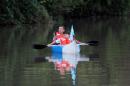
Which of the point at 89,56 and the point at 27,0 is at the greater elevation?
the point at 27,0

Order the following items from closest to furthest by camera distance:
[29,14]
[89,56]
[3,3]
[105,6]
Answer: [89,56] < [3,3] < [29,14] < [105,6]

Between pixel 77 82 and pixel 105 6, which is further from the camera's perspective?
pixel 105 6

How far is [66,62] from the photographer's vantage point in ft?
67.4

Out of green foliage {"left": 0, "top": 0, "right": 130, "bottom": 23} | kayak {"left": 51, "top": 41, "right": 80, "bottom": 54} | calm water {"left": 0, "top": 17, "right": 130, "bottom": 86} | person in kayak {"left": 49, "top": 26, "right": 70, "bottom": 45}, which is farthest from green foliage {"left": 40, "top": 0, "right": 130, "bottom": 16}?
calm water {"left": 0, "top": 17, "right": 130, "bottom": 86}

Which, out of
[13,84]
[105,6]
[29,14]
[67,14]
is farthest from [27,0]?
[13,84]

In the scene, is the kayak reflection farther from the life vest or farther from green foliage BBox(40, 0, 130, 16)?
green foliage BBox(40, 0, 130, 16)

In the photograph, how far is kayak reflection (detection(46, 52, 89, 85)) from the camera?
57.2 ft

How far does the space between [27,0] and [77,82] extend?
124 ft

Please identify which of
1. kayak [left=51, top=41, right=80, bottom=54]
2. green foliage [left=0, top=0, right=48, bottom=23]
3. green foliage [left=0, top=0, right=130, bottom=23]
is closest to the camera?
kayak [left=51, top=41, right=80, bottom=54]

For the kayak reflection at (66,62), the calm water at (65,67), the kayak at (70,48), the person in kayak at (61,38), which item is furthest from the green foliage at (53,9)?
the kayak reflection at (66,62)

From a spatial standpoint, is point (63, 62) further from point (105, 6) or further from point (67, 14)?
point (105, 6)

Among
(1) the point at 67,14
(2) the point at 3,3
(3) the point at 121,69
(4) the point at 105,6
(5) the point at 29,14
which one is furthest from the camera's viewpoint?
(4) the point at 105,6

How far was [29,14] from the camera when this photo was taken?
5228cm

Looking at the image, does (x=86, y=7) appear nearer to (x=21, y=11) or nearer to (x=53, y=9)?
(x=53, y=9)
